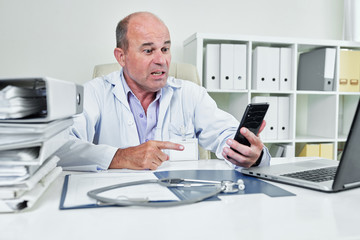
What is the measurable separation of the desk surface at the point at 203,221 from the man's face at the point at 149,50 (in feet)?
2.94

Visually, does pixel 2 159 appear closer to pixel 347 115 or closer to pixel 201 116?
pixel 201 116

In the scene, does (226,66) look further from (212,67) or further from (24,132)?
(24,132)

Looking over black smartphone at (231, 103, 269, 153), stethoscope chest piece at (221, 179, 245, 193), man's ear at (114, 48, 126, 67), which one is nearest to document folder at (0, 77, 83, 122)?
stethoscope chest piece at (221, 179, 245, 193)

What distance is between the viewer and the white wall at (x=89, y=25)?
2186 millimetres

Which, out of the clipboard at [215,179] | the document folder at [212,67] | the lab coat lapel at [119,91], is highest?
the document folder at [212,67]

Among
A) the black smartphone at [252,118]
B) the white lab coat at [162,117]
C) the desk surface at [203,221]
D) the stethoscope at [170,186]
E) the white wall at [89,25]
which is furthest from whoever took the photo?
the white wall at [89,25]

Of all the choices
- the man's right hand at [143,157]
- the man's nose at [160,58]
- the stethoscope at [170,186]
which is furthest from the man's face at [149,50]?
the stethoscope at [170,186]

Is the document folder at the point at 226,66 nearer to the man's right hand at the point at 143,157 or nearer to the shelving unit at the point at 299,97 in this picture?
the shelving unit at the point at 299,97

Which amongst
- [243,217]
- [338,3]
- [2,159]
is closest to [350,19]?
[338,3]

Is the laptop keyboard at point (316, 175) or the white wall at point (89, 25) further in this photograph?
the white wall at point (89, 25)

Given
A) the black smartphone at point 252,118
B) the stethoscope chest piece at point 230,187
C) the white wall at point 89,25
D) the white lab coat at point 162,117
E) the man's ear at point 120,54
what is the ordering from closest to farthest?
the stethoscope chest piece at point 230,187 < the black smartphone at point 252,118 < the white lab coat at point 162,117 < the man's ear at point 120,54 < the white wall at point 89,25

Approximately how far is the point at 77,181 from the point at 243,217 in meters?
0.44

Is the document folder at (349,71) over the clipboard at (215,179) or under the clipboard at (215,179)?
over

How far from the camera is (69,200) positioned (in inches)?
25.2
